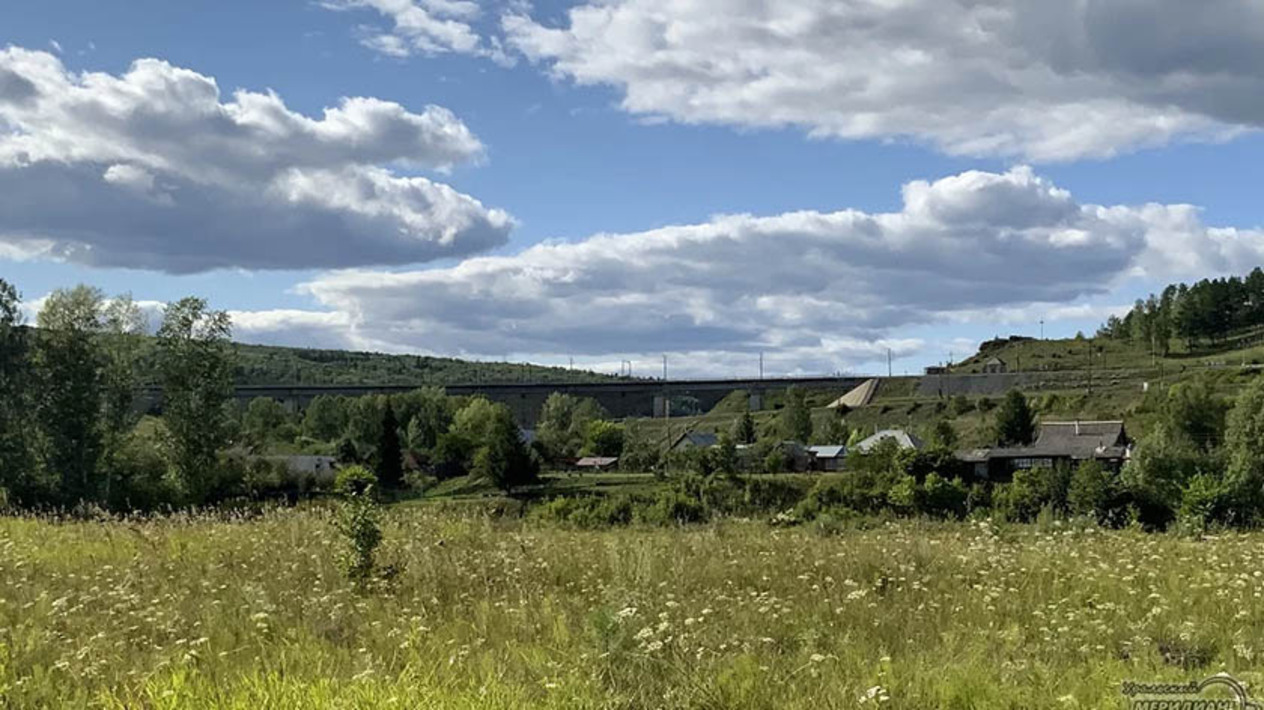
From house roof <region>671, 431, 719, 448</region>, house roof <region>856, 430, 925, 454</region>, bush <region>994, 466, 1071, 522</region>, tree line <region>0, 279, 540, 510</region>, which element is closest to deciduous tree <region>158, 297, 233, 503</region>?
tree line <region>0, 279, 540, 510</region>

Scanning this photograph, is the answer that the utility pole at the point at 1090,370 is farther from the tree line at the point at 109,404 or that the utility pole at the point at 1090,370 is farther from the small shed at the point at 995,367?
the tree line at the point at 109,404

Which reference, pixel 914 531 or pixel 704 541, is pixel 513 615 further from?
pixel 914 531

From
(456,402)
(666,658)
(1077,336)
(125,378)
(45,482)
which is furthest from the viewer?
(1077,336)

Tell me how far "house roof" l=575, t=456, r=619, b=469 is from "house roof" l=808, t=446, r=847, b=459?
69.4ft

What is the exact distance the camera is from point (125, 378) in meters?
52.5

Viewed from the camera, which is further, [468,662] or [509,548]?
[509,548]

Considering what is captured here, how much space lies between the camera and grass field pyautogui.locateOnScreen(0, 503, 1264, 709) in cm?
605

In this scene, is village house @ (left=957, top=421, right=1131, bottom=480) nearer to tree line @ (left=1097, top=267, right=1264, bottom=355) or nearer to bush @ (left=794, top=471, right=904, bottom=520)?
bush @ (left=794, top=471, right=904, bottom=520)

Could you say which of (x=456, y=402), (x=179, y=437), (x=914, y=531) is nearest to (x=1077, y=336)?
(x=456, y=402)

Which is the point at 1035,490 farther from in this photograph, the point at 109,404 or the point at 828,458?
the point at 109,404

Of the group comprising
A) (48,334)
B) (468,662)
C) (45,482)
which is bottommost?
(45,482)

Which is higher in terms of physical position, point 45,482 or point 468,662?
point 468,662

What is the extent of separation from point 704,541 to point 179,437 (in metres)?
44.2

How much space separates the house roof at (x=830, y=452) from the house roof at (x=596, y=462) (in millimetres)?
21141
